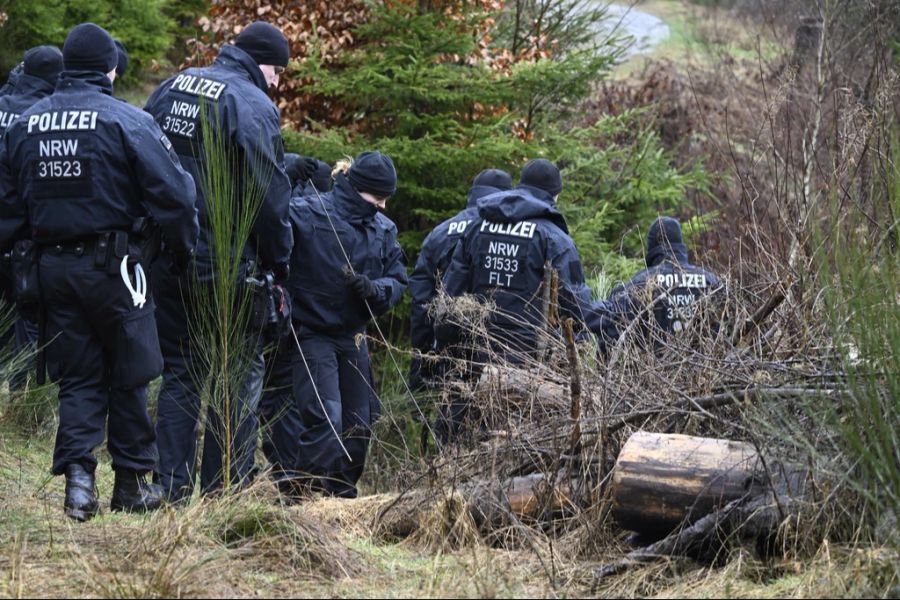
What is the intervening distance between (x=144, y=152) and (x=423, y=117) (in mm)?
5026

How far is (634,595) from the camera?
4.22 m

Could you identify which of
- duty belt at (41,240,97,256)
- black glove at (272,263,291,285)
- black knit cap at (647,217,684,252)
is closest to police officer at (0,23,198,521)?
duty belt at (41,240,97,256)

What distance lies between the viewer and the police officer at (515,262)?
7574mm

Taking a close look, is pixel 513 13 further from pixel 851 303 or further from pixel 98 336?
pixel 851 303

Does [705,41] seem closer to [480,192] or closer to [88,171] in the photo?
[480,192]

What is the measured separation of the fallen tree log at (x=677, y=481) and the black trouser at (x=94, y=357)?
2.34 metres

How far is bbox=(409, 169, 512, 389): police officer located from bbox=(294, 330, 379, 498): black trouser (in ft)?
1.68

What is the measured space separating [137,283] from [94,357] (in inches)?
16.7

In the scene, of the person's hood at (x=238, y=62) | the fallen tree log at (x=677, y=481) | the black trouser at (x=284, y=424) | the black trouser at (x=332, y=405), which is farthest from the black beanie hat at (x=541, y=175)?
the fallen tree log at (x=677, y=481)

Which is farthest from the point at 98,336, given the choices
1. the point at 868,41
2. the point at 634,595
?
the point at 868,41

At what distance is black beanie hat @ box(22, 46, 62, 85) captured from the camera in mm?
8242

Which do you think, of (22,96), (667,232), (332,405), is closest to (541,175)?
(667,232)

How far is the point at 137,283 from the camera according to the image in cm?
559

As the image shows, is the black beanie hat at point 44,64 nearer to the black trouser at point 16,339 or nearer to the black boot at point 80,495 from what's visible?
the black trouser at point 16,339
